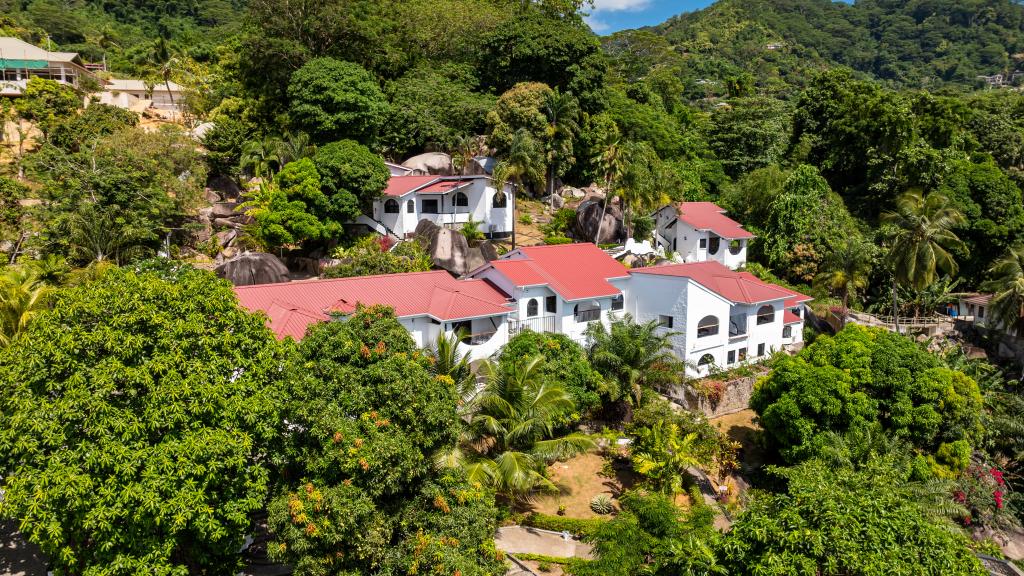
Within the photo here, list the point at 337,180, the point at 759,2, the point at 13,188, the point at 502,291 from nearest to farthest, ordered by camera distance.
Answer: the point at 502,291 < the point at 13,188 < the point at 337,180 < the point at 759,2

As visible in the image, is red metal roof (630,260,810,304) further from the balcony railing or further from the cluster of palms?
the cluster of palms

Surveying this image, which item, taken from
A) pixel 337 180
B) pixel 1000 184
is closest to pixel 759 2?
pixel 1000 184

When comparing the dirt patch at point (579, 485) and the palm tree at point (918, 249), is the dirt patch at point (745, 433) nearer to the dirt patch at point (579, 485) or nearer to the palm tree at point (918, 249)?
the dirt patch at point (579, 485)

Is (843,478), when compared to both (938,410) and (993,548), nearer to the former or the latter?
(993,548)

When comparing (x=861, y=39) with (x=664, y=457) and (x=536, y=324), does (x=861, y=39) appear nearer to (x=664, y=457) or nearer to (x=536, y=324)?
(x=536, y=324)

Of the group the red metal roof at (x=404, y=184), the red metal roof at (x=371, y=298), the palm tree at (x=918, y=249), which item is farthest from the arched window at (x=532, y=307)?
the palm tree at (x=918, y=249)

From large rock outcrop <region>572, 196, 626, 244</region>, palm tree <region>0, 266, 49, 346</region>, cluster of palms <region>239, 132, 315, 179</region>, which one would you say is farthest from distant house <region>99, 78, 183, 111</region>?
palm tree <region>0, 266, 49, 346</region>
